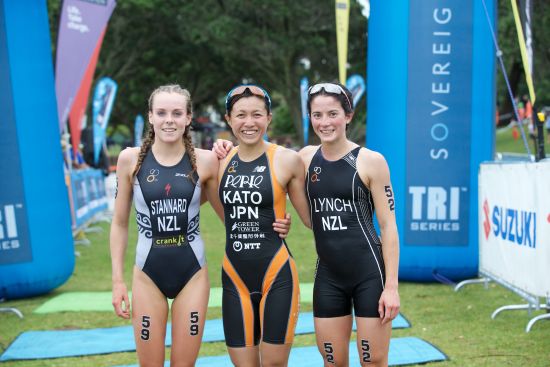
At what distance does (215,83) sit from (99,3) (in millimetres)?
27432

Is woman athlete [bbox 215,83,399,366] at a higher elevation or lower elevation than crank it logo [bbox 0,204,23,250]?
higher

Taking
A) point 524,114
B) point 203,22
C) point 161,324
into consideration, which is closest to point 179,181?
point 161,324

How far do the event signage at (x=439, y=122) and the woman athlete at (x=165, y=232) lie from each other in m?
4.89

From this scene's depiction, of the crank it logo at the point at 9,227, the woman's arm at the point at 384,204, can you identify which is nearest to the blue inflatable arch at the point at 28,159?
the crank it logo at the point at 9,227

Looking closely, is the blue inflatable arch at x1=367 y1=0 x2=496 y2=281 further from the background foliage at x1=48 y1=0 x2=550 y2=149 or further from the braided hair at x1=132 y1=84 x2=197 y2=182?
the background foliage at x1=48 y1=0 x2=550 y2=149

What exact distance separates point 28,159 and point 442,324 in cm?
489

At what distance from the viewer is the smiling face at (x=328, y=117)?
3.76m

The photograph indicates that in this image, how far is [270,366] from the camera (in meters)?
3.80

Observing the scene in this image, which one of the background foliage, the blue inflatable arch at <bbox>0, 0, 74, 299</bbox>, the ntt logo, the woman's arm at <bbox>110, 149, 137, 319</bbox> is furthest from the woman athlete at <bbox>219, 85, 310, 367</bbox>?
the background foliage

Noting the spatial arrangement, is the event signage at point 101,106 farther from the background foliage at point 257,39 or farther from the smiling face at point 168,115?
the smiling face at point 168,115

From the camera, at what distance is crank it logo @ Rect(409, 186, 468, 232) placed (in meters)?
8.41

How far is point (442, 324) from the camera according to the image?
22.0ft

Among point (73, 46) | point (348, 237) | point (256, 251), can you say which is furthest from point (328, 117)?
point (73, 46)

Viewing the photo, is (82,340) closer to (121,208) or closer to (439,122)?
(121,208)
